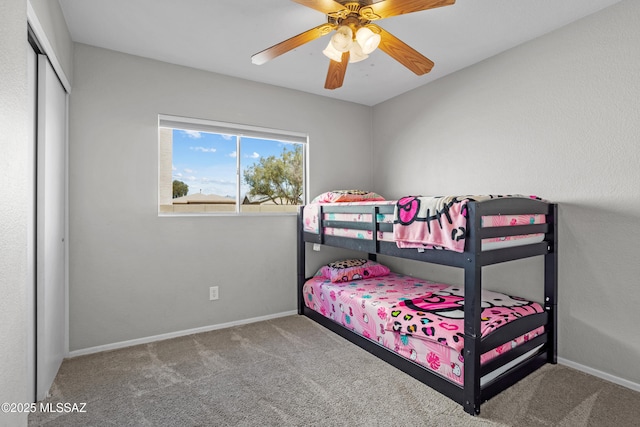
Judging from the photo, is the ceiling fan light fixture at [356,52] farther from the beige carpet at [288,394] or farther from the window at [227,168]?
the beige carpet at [288,394]

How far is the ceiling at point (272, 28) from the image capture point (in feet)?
6.69

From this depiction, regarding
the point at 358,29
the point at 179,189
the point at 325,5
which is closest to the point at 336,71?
the point at 358,29

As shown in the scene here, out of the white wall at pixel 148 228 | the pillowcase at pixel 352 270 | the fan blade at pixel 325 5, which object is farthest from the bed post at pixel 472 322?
the white wall at pixel 148 228

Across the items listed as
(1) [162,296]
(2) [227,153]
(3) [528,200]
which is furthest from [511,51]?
(1) [162,296]

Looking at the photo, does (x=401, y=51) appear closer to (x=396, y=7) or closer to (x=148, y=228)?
(x=396, y=7)

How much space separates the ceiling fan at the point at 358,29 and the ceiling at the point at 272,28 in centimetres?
34

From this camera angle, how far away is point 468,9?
206 cm

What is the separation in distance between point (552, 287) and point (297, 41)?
7.71 ft

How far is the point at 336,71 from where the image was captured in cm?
217

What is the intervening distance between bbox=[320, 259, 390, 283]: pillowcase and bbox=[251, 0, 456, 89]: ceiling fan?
1921 millimetres

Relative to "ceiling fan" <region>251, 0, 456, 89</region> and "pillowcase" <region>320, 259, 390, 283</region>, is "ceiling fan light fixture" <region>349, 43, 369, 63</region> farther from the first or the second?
"pillowcase" <region>320, 259, 390, 283</region>

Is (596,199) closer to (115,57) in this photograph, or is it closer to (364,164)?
(364,164)

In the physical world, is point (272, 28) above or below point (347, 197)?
above

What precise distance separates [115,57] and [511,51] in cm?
312
